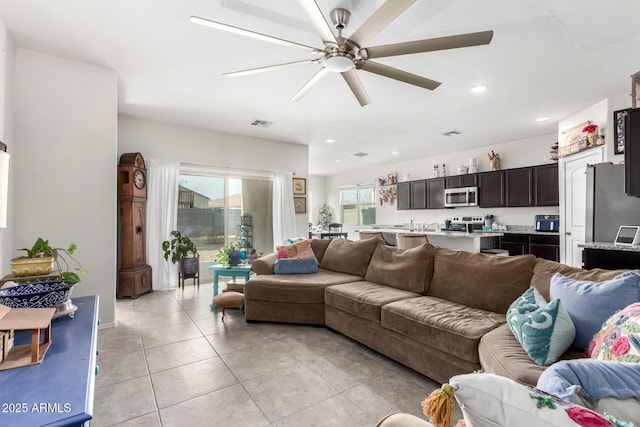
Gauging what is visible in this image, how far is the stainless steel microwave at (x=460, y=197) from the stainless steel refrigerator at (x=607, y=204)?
2891 millimetres

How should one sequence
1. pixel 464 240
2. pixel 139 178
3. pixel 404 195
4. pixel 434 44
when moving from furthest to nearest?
pixel 404 195, pixel 464 240, pixel 139 178, pixel 434 44

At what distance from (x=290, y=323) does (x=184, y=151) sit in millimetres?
3480

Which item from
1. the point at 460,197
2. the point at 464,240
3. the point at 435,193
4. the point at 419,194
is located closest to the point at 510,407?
the point at 464,240

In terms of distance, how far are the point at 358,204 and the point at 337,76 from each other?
6.69m

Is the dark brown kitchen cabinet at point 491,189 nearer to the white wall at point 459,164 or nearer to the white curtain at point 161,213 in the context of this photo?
the white wall at point 459,164

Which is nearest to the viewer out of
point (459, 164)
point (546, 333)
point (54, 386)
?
point (54, 386)

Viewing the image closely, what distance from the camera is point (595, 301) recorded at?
1.51 m

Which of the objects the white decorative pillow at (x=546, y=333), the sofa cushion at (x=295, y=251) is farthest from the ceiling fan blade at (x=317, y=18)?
the sofa cushion at (x=295, y=251)

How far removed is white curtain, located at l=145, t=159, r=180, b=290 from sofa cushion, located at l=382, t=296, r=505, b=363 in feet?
12.6

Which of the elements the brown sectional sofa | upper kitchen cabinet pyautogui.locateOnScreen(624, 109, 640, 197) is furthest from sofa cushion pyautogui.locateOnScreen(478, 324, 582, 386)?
upper kitchen cabinet pyautogui.locateOnScreen(624, 109, 640, 197)

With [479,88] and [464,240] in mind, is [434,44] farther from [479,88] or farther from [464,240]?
[464,240]

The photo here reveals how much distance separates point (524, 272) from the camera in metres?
2.20

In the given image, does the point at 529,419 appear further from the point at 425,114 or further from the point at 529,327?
the point at 425,114

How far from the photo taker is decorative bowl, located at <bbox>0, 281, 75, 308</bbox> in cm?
126
